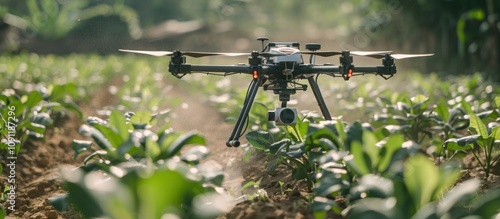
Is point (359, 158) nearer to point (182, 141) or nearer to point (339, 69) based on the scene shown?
point (182, 141)

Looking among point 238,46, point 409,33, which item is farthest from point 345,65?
point 238,46

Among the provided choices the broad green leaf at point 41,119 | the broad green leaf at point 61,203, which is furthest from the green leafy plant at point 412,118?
the broad green leaf at point 61,203

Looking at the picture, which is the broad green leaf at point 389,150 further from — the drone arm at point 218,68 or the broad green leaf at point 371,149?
the drone arm at point 218,68

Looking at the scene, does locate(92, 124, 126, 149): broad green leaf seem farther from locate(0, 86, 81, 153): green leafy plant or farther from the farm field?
locate(0, 86, 81, 153): green leafy plant

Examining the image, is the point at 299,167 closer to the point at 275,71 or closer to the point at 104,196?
the point at 275,71

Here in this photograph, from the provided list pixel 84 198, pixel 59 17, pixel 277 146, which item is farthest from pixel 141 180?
pixel 59 17

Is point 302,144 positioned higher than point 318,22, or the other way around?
point 318,22

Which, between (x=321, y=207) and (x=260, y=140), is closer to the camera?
(x=321, y=207)
